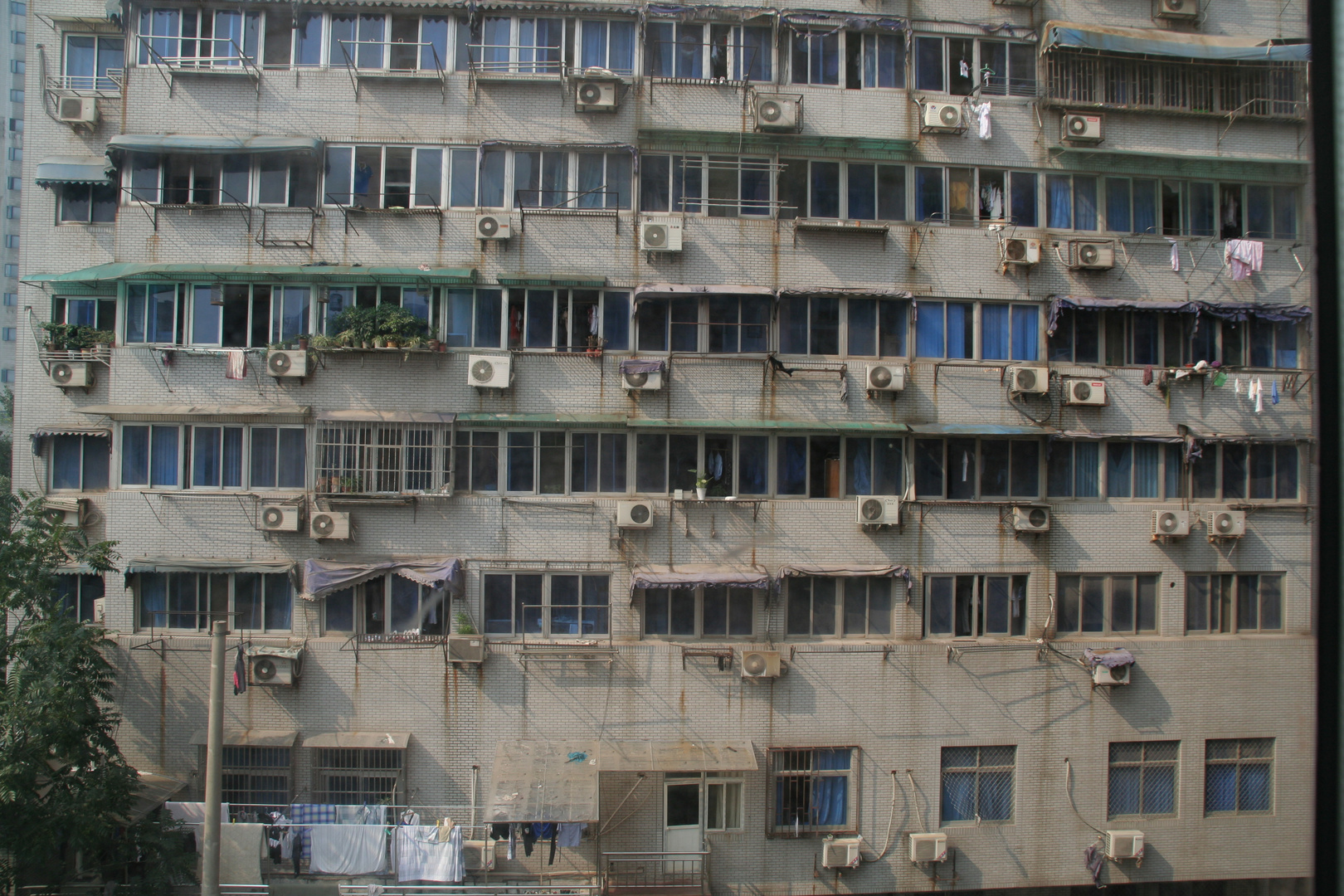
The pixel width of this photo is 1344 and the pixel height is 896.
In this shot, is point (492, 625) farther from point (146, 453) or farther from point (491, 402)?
point (146, 453)

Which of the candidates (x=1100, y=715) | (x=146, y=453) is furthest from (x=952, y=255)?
(x=146, y=453)

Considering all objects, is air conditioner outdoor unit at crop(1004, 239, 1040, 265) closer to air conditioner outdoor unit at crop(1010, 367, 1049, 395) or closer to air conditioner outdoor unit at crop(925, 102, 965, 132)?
air conditioner outdoor unit at crop(1010, 367, 1049, 395)

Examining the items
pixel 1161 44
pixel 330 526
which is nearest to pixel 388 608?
pixel 330 526

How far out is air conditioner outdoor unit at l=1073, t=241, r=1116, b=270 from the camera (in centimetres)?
1515

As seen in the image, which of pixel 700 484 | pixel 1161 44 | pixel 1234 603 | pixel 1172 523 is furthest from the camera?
pixel 1234 603

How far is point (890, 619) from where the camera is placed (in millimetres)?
14812

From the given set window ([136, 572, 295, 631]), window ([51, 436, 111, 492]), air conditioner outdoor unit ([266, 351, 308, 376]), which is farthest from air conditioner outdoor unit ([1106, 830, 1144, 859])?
window ([51, 436, 111, 492])

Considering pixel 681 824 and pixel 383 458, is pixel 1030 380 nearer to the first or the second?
pixel 681 824

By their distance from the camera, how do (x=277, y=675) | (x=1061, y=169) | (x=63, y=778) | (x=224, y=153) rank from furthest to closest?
(x=1061, y=169) → (x=224, y=153) → (x=277, y=675) → (x=63, y=778)

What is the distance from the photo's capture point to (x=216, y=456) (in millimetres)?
14273

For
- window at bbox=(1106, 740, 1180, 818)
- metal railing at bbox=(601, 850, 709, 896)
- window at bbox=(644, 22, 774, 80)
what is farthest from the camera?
window at bbox=(644, 22, 774, 80)

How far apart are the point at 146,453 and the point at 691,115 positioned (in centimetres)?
1180

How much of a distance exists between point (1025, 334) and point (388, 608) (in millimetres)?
13172

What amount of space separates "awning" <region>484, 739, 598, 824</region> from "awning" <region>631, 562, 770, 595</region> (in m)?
3.01
